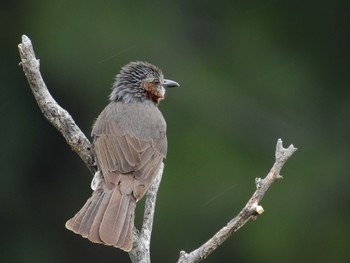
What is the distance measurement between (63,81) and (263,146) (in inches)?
101

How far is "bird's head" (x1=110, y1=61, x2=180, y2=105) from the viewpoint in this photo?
32.1 feet

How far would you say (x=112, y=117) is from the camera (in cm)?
933

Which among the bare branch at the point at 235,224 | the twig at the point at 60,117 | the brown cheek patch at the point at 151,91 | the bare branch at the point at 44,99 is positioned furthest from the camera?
the brown cheek patch at the point at 151,91

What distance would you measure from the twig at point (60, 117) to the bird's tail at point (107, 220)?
0.41ft

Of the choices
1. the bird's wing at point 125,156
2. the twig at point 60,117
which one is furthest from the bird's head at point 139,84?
the twig at point 60,117

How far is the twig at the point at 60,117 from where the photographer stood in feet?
26.7

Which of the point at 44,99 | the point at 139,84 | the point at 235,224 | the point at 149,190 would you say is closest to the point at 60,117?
the point at 44,99

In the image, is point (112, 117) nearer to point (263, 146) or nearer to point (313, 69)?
point (263, 146)

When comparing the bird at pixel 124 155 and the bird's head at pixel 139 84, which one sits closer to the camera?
the bird at pixel 124 155

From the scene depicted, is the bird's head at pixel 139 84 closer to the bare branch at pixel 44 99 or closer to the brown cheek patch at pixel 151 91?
the brown cheek patch at pixel 151 91

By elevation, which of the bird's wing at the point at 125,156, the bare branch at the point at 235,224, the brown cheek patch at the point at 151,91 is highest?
the brown cheek patch at the point at 151,91

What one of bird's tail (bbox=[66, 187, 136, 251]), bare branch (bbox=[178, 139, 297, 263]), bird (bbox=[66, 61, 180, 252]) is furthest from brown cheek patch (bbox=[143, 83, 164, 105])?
bare branch (bbox=[178, 139, 297, 263])

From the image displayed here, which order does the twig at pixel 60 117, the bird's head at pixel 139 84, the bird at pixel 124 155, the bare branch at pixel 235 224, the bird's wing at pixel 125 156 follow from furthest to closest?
the bird's head at pixel 139 84 → the bird's wing at pixel 125 156 → the twig at pixel 60 117 → the bird at pixel 124 155 → the bare branch at pixel 235 224

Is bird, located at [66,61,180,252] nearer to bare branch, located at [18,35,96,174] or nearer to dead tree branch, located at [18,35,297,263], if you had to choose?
dead tree branch, located at [18,35,297,263]
